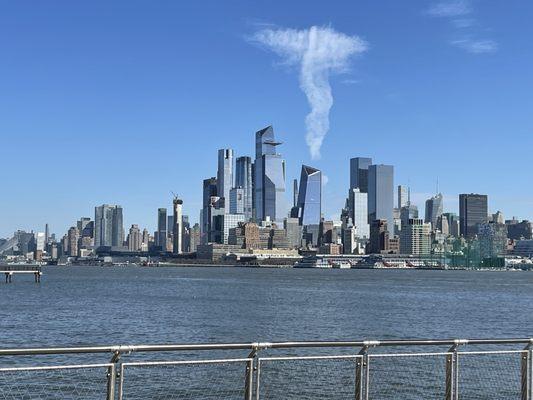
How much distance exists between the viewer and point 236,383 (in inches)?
1198

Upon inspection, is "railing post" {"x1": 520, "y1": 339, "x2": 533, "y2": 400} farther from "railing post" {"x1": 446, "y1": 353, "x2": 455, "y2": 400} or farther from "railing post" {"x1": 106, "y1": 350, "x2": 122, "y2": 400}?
"railing post" {"x1": 106, "y1": 350, "x2": 122, "y2": 400}

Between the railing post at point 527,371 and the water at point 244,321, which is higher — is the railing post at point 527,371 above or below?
above

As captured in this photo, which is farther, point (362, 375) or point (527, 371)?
point (527, 371)

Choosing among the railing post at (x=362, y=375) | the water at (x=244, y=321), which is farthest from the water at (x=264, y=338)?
the railing post at (x=362, y=375)

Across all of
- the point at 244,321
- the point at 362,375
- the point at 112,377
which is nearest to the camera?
the point at 112,377

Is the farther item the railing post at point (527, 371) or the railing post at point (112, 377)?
the railing post at point (527, 371)

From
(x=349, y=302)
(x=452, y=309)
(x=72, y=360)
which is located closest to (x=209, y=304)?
(x=349, y=302)

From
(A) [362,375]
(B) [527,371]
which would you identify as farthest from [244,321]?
(A) [362,375]

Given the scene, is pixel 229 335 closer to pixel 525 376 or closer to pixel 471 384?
pixel 471 384

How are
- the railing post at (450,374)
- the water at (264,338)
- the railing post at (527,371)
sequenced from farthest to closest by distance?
the water at (264,338) → the railing post at (527,371) → the railing post at (450,374)

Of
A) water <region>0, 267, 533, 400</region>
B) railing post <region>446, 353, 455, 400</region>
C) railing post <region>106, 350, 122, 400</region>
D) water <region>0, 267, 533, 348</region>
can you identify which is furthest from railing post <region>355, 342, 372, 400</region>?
water <region>0, 267, 533, 348</region>

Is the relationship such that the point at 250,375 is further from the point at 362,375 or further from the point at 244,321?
the point at 244,321

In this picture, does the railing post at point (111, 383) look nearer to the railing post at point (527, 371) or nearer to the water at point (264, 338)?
the water at point (264, 338)

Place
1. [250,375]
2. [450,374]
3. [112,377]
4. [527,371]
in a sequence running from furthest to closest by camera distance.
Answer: [527,371] → [450,374] → [250,375] → [112,377]
